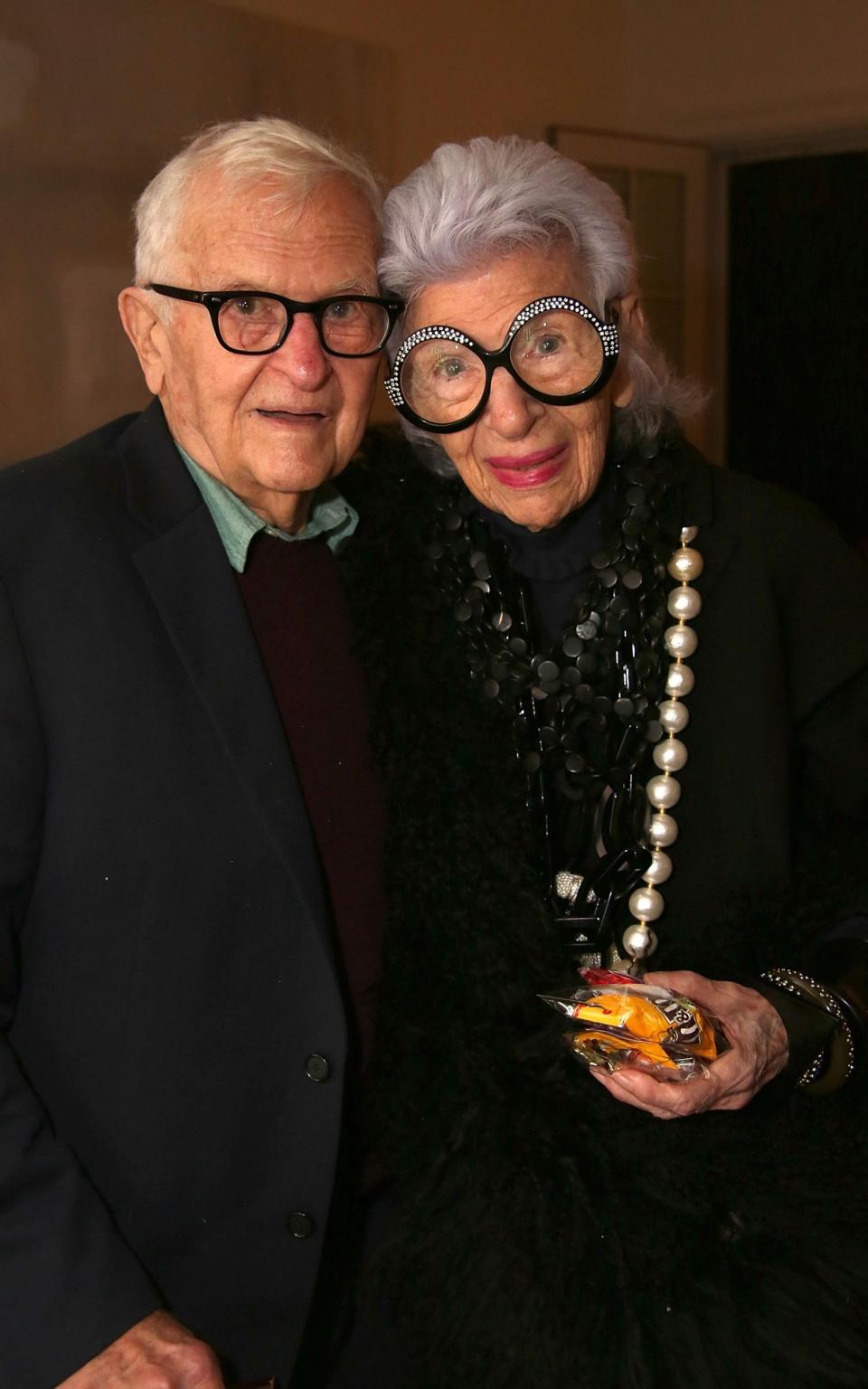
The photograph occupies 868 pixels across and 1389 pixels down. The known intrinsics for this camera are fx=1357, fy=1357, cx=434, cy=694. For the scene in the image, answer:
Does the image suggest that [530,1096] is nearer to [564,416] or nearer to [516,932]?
[516,932]

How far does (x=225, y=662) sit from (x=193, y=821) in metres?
0.15

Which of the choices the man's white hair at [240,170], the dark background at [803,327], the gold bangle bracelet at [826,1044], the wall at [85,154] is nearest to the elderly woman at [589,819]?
the gold bangle bracelet at [826,1044]

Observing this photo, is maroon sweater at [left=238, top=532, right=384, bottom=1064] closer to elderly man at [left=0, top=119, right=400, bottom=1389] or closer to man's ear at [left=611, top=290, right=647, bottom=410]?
elderly man at [left=0, top=119, right=400, bottom=1389]

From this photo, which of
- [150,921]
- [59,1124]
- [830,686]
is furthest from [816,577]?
[59,1124]

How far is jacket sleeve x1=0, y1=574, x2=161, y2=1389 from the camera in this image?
1158mm

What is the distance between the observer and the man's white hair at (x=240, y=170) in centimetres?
132

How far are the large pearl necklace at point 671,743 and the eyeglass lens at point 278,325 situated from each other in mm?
426

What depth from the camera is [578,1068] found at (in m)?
1.35

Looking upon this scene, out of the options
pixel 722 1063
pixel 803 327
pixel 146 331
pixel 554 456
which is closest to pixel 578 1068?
pixel 722 1063

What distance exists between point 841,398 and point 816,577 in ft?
10.3

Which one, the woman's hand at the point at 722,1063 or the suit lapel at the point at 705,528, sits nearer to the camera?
the woman's hand at the point at 722,1063

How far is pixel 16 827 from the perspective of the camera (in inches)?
46.9

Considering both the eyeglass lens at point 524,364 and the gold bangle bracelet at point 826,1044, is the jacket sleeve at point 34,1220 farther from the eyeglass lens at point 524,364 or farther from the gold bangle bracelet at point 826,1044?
the gold bangle bracelet at point 826,1044

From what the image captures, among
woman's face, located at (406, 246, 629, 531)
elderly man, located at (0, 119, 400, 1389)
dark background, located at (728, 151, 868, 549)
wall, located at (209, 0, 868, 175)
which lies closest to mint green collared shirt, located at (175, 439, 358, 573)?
elderly man, located at (0, 119, 400, 1389)
